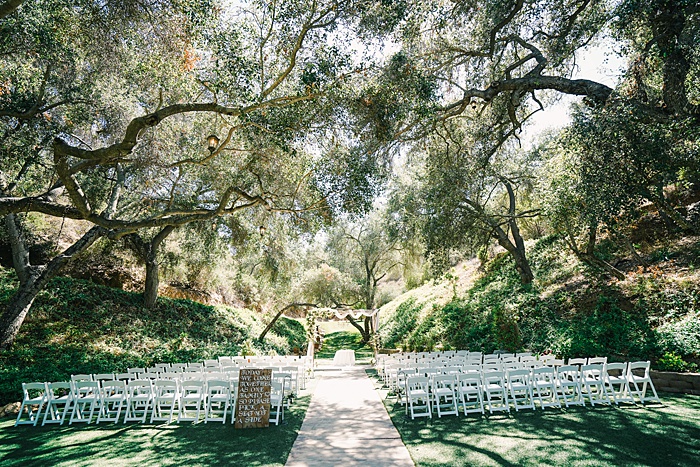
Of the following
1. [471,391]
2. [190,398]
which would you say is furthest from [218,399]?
[471,391]

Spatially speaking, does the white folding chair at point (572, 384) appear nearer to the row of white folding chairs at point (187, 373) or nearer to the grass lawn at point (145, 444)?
the grass lawn at point (145, 444)

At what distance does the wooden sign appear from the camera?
6.93 meters

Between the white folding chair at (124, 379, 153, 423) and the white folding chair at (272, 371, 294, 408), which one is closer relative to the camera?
the white folding chair at (124, 379, 153, 423)

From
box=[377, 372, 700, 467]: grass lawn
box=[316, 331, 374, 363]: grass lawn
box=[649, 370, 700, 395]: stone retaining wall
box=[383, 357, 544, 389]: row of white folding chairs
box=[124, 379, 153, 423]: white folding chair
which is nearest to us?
box=[377, 372, 700, 467]: grass lawn

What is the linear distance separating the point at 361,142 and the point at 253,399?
6543mm

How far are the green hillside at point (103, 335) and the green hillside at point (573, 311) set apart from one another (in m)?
9.18

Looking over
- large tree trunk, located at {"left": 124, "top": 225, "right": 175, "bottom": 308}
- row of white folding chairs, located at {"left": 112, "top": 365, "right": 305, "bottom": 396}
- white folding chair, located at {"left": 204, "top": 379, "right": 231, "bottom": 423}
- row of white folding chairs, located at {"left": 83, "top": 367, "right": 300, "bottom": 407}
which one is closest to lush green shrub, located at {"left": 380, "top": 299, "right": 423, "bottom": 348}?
row of white folding chairs, located at {"left": 112, "top": 365, "right": 305, "bottom": 396}

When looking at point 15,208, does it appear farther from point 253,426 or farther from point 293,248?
point 293,248

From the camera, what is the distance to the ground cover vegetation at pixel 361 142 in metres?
7.28

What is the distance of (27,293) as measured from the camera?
1061 centimetres

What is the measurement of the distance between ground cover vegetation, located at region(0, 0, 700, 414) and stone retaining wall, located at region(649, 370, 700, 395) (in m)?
0.30

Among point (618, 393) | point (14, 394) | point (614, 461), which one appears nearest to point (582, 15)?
point (618, 393)

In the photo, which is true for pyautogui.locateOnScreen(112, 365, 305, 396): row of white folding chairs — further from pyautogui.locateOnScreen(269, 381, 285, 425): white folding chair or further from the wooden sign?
the wooden sign

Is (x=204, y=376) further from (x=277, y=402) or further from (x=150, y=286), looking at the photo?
(x=150, y=286)
